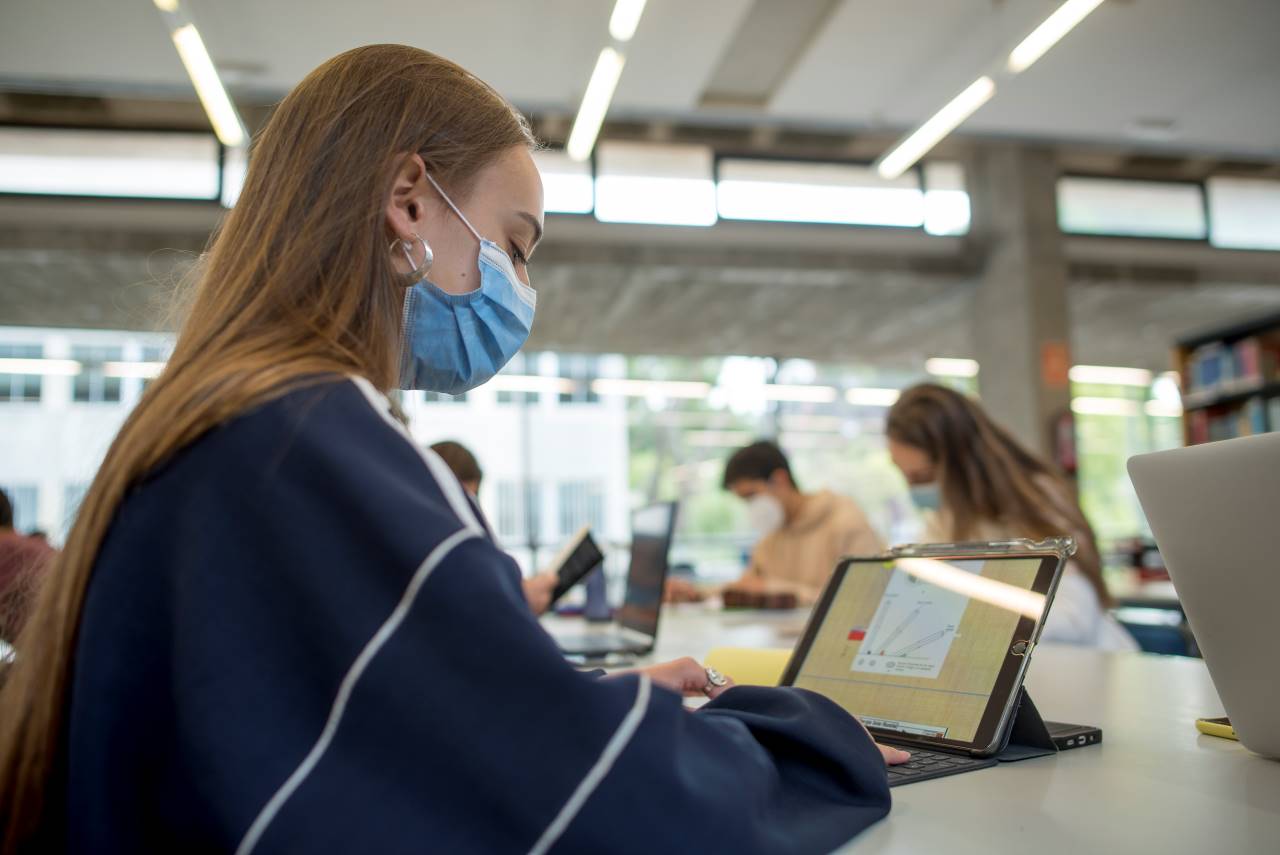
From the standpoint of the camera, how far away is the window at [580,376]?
835 centimetres

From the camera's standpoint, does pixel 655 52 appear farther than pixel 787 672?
Yes

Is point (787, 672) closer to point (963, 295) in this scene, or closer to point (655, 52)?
point (655, 52)

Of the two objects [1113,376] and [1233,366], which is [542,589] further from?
[1113,376]

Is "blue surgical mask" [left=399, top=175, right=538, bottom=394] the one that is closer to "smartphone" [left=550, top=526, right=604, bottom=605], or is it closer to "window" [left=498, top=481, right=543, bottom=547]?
"smartphone" [left=550, top=526, right=604, bottom=605]

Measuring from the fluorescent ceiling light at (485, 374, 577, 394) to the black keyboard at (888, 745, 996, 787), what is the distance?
731cm

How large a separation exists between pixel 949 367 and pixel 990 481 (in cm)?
792

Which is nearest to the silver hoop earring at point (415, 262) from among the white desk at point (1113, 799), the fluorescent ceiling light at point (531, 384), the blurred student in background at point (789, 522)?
the white desk at point (1113, 799)

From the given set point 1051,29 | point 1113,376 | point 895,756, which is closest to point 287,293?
point 895,756

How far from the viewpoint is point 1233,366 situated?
5.46 meters

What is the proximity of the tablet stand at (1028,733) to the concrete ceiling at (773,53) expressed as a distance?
4.01 metres

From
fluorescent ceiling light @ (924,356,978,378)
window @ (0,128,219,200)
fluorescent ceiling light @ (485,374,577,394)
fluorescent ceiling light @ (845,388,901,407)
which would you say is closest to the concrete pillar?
fluorescent ceiling light @ (845,388,901,407)

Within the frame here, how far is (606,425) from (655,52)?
4011 millimetres

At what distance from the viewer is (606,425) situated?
8.41m

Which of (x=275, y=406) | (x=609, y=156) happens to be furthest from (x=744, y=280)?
(x=275, y=406)
